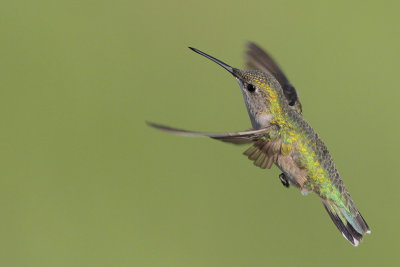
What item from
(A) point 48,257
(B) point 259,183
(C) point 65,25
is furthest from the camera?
(C) point 65,25

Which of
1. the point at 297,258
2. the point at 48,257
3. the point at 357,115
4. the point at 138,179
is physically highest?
the point at 357,115

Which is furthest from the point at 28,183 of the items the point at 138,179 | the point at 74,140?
the point at 138,179

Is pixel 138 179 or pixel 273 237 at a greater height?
pixel 138 179

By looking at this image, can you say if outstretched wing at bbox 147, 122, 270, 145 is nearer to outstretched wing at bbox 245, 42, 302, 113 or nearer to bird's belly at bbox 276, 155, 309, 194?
bird's belly at bbox 276, 155, 309, 194

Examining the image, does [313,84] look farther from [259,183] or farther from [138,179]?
[138,179]

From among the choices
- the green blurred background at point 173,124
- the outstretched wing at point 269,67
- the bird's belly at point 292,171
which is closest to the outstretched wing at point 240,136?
the bird's belly at point 292,171

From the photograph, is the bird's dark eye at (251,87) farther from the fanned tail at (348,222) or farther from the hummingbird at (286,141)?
the fanned tail at (348,222)
